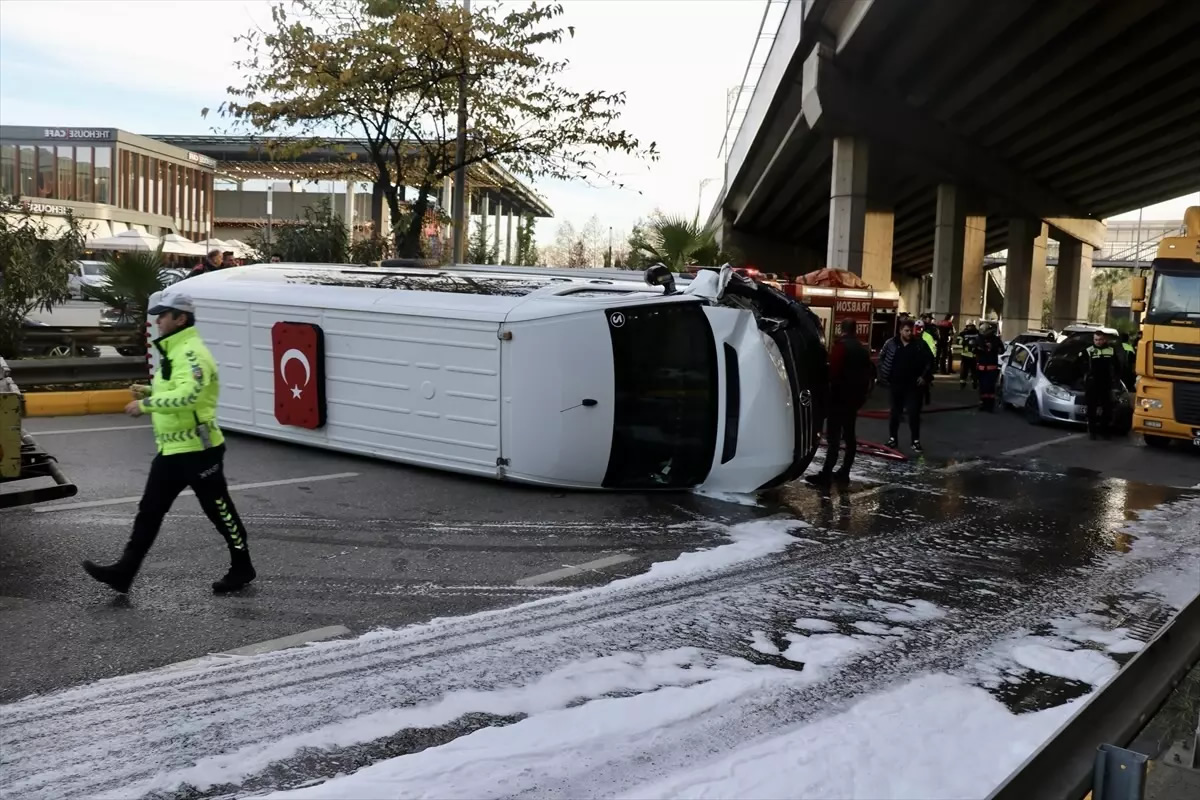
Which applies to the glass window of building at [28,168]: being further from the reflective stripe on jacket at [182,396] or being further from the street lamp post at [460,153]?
the reflective stripe on jacket at [182,396]

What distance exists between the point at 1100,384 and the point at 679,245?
9.66 metres

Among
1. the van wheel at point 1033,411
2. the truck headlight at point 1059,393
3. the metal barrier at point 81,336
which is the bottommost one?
the van wheel at point 1033,411

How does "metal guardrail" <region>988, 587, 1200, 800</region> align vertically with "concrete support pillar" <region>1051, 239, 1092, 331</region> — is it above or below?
below

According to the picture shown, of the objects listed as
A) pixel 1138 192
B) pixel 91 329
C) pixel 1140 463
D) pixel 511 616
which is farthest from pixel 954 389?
pixel 1138 192

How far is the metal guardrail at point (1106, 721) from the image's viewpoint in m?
2.41

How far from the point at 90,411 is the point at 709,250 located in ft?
47.7

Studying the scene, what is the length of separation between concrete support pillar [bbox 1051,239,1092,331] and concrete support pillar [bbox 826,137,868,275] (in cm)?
3058

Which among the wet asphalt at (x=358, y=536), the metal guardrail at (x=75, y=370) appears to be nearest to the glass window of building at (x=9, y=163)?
the metal guardrail at (x=75, y=370)

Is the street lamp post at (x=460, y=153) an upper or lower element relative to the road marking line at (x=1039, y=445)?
upper

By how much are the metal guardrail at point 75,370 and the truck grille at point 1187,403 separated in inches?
567

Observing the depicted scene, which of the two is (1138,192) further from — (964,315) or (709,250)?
(709,250)

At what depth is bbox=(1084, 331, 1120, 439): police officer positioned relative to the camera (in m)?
15.3

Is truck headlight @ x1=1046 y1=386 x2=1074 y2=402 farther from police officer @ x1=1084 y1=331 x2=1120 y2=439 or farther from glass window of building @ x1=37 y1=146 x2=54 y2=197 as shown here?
glass window of building @ x1=37 y1=146 x2=54 y2=197

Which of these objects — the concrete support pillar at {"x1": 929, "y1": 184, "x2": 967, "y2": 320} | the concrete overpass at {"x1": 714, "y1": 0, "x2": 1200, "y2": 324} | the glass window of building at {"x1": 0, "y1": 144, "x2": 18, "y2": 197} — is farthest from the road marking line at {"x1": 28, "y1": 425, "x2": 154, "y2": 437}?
the glass window of building at {"x1": 0, "y1": 144, "x2": 18, "y2": 197}
